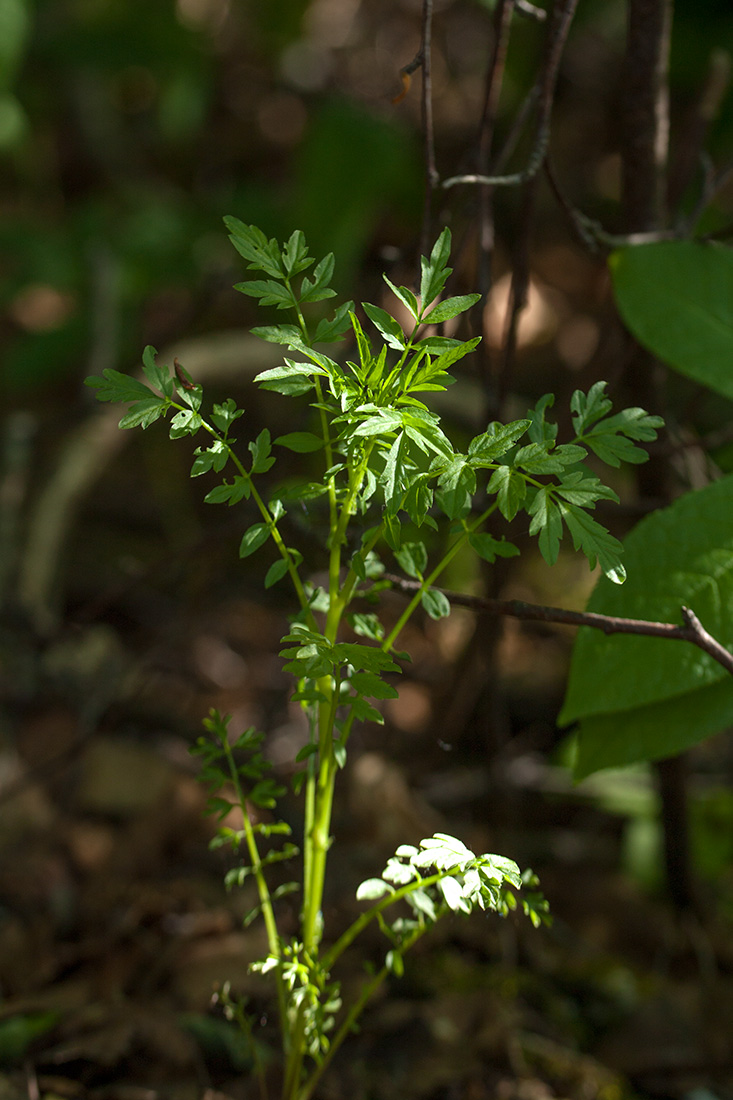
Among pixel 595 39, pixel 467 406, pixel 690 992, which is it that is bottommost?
pixel 690 992

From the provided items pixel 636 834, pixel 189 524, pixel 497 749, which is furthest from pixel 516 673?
pixel 189 524

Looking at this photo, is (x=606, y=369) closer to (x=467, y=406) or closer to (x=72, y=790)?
(x=467, y=406)

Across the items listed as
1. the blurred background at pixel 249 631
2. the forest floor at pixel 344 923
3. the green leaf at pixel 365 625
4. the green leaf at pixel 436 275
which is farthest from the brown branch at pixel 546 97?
the forest floor at pixel 344 923

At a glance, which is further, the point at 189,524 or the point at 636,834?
the point at 189,524

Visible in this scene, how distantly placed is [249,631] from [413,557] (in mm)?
1821

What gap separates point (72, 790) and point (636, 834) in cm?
124

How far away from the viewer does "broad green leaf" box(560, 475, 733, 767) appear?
3.18 ft

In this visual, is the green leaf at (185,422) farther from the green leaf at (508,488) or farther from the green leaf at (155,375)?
the green leaf at (508,488)

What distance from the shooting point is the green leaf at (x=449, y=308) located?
734 millimetres

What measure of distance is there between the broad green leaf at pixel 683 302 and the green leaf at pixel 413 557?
472 millimetres

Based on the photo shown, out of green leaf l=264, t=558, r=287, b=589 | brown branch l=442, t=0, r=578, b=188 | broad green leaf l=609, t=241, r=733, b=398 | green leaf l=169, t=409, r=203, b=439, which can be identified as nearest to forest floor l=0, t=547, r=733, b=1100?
green leaf l=264, t=558, r=287, b=589

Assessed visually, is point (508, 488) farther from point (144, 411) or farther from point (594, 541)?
point (144, 411)

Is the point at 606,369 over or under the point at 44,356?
over

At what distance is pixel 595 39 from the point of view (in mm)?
3758
